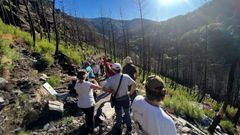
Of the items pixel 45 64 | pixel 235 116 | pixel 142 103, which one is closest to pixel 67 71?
pixel 45 64

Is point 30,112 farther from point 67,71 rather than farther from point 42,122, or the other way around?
point 67,71

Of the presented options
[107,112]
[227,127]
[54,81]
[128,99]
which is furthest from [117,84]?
[227,127]

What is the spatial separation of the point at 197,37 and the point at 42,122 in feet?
518

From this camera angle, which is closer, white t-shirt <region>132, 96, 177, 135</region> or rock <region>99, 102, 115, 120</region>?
white t-shirt <region>132, 96, 177, 135</region>

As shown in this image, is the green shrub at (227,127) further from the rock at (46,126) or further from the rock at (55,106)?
the rock at (46,126)

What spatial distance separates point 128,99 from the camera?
8234 mm

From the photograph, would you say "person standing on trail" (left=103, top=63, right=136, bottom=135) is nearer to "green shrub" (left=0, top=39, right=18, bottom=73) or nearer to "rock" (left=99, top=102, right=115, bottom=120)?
Answer: "rock" (left=99, top=102, right=115, bottom=120)

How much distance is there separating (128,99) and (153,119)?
4966 mm

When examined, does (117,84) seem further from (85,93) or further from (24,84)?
(24,84)

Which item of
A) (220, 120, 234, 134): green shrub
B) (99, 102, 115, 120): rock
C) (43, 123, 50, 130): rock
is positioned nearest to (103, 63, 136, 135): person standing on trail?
(99, 102, 115, 120): rock

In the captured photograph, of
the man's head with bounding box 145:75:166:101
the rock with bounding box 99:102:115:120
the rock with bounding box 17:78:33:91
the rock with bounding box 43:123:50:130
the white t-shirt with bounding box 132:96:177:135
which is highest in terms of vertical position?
the man's head with bounding box 145:75:166:101

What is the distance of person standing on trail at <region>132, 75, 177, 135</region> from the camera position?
3195 mm

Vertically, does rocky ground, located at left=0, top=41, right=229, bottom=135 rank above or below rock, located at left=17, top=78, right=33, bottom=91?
below

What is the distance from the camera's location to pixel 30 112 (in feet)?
33.1
